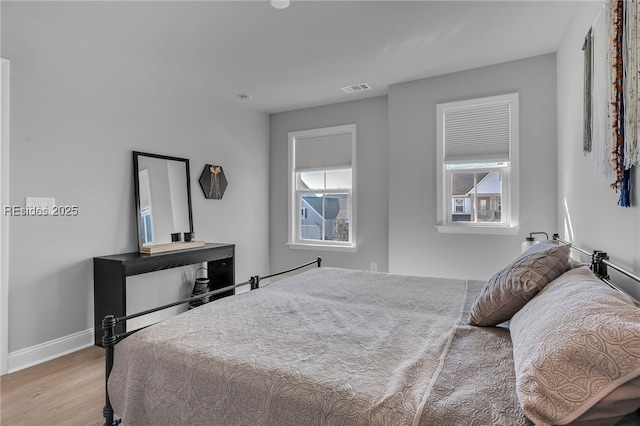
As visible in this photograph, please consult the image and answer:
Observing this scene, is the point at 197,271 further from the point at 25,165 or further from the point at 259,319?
the point at 259,319

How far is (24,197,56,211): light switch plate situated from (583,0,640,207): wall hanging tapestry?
12.3ft

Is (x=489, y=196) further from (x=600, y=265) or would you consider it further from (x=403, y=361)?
(x=403, y=361)

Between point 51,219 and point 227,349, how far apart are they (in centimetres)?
246

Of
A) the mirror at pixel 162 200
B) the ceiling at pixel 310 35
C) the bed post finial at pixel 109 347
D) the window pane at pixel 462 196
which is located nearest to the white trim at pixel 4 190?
the ceiling at pixel 310 35

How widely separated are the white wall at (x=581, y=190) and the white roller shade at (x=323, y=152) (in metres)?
2.46

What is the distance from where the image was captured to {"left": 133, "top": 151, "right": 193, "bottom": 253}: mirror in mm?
3543

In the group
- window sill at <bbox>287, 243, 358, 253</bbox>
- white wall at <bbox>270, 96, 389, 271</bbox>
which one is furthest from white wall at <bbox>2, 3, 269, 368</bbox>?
white wall at <bbox>270, 96, 389, 271</bbox>

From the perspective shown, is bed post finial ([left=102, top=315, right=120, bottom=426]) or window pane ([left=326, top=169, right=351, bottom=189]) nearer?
bed post finial ([left=102, top=315, right=120, bottom=426])

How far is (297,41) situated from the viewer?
3086mm

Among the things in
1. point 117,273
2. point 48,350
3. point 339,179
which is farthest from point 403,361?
point 339,179

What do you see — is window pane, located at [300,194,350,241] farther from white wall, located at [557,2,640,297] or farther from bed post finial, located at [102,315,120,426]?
bed post finial, located at [102,315,120,426]

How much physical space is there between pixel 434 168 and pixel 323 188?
5.55ft

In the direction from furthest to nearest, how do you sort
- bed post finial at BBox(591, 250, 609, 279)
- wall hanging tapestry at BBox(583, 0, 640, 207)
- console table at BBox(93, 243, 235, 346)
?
console table at BBox(93, 243, 235, 346)
bed post finial at BBox(591, 250, 609, 279)
wall hanging tapestry at BBox(583, 0, 640, 207)

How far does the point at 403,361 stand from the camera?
1.22 m
